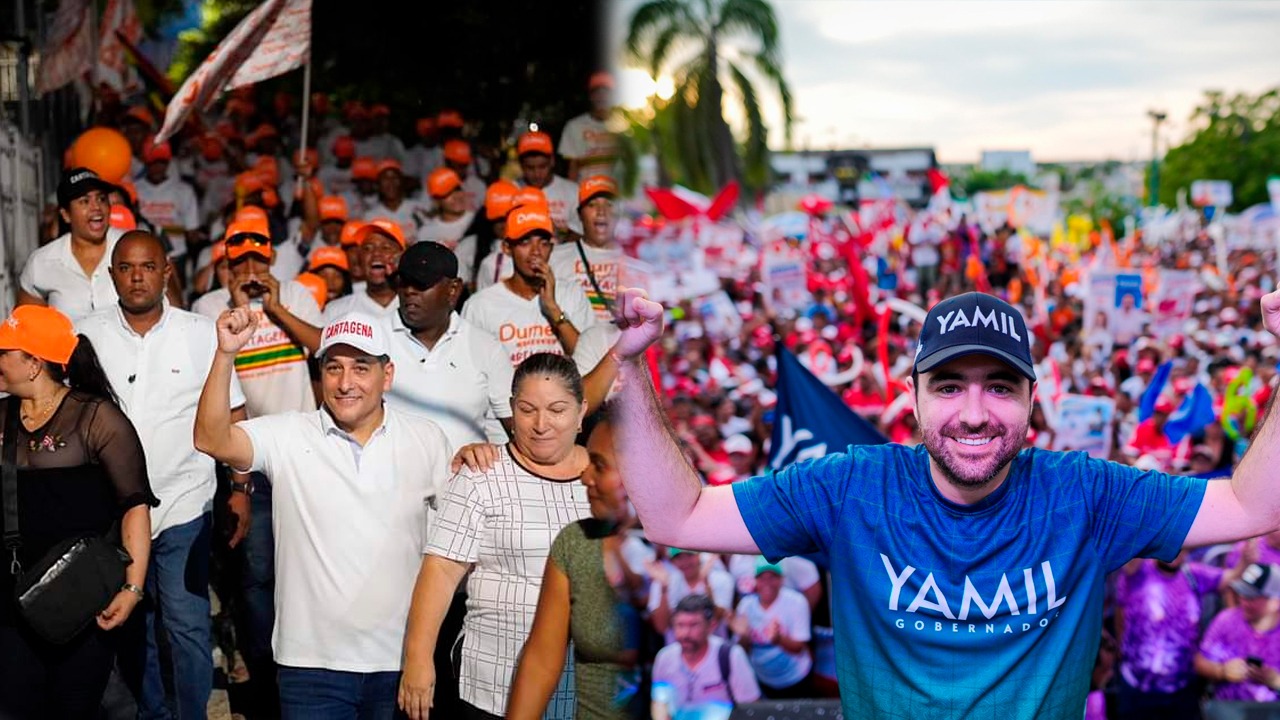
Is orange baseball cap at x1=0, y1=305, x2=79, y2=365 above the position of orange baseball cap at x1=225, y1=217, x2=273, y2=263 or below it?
below

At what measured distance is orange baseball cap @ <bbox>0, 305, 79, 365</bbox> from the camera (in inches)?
192

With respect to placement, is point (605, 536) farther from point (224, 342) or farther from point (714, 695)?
point (714, 695)

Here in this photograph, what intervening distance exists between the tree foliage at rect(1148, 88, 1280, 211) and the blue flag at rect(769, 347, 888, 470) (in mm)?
61591

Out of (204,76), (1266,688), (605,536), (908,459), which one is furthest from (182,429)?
(1266,688)

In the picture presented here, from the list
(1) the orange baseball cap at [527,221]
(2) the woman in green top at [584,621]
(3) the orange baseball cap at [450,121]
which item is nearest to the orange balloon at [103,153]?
(3) the orange baseball cap at [450,121]

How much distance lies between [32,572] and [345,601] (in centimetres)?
103

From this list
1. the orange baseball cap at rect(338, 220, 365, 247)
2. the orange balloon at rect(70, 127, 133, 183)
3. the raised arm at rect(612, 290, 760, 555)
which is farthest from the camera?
the orange balloon at rect(70, 127, 133, 183)

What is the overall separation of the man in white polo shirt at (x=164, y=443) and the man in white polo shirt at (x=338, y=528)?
3.02 feet

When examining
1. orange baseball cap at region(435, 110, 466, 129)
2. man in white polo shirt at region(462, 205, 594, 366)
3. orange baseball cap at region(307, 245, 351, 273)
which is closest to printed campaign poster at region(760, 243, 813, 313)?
orange baseball cap at region(435, 110, 466, 129)

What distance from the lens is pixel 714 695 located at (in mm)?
6250

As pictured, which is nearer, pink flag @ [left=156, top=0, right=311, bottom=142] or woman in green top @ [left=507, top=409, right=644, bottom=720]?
woman in green top @ [left=507, top=409, right=644, bottom=720]

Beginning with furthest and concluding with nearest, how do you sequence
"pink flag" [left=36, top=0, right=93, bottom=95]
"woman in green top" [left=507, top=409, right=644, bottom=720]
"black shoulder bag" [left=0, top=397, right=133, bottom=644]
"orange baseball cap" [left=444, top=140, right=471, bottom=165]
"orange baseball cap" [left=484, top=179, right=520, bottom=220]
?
"pink flag" [left=36, top=0, right=93, bottom=95] → "orange baseball cap" [left=444, top=140, right=471, bottom=165] → "orange baseball cap" [left=484, top=179, right=520, bottom=220] → "black shoulder bag" [left=0, top=397, right=133, bottom=644] → "woman in green top" [left=507, top=409, right=644, bottom=720]

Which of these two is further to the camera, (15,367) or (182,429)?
(182,429)

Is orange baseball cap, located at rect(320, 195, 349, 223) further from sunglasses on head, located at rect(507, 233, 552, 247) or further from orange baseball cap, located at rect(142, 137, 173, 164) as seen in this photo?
sunglasses on head, located at rect(507, 233, 552, 247)
